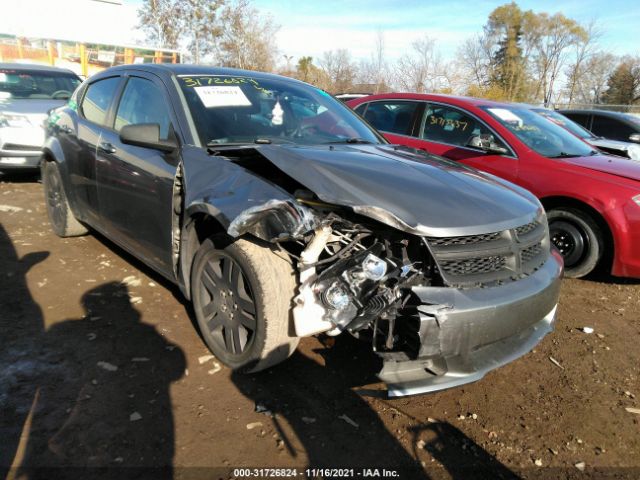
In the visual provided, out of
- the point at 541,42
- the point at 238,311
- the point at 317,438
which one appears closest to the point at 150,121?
the point at 238,311

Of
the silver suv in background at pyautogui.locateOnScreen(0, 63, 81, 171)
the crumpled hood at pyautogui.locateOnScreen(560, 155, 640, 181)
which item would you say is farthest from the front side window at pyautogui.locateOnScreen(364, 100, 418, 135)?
the silver suv in background at pyautogui.locateOnScreen(0, 63, 81, 171)

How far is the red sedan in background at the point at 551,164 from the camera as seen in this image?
4.29 meters

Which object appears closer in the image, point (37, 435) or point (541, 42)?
point (37, 435)

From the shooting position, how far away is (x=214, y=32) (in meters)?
29.5

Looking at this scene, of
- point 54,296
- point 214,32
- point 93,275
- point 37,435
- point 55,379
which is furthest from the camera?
point 214,32

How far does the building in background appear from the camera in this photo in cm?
1917

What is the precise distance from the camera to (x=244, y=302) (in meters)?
2.63

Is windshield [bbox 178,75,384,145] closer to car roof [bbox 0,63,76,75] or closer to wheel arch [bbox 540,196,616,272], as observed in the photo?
wheel arch [bbox 540,196,616,272]

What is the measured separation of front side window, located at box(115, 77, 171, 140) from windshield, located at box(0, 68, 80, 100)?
5545 mm

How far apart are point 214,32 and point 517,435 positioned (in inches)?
1232

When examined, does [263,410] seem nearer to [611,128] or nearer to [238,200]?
[238,200]

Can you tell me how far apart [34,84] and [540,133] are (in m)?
8.32

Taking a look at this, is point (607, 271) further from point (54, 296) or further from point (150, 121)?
point (54, 296)

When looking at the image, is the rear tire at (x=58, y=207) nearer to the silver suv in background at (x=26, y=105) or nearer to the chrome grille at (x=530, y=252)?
the silver suv in background at (x=26, y=105)
